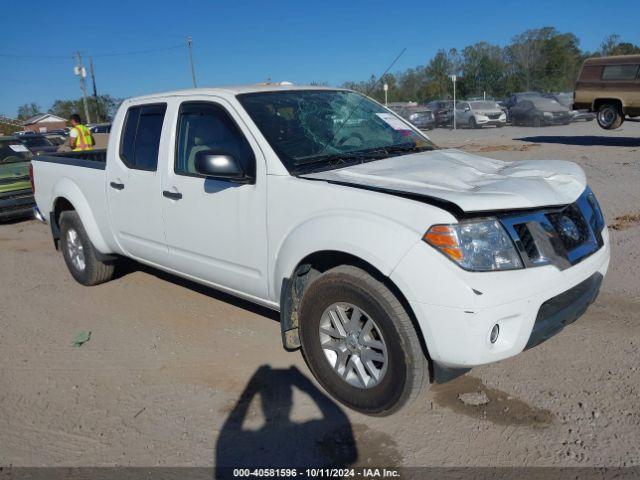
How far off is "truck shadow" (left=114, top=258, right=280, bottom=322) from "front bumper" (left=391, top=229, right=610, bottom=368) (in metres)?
2.11

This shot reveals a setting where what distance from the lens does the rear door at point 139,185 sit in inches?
173

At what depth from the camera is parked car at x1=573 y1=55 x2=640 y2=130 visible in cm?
1589

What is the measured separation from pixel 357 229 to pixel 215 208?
1.27m

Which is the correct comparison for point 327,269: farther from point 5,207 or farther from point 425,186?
point 5,207

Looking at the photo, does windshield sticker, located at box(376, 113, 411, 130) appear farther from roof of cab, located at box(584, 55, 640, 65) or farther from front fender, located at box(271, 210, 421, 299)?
roof of cab, located at box(584, 55, 640, 65)

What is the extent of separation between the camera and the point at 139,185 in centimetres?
450

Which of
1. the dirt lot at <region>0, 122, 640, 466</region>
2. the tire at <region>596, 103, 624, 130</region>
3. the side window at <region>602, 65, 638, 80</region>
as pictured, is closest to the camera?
the dirt lot at <region>0, 122, 640, 466</region>

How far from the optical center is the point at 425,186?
121 inches

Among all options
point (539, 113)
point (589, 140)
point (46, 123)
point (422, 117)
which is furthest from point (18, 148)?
point (46, 123)

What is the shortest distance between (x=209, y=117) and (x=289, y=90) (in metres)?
0.66

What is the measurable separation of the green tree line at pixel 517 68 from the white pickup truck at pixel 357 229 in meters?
49.3

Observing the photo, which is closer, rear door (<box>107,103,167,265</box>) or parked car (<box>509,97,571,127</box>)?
rear door (<box>107,103,167,265</box>)

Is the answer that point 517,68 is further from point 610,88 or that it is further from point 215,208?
point 215,208

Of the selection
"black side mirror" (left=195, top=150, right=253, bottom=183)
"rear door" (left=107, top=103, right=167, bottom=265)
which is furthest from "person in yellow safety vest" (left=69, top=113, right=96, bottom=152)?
"black side mirror" (left=195, top=150, right=253, bottom=183)
